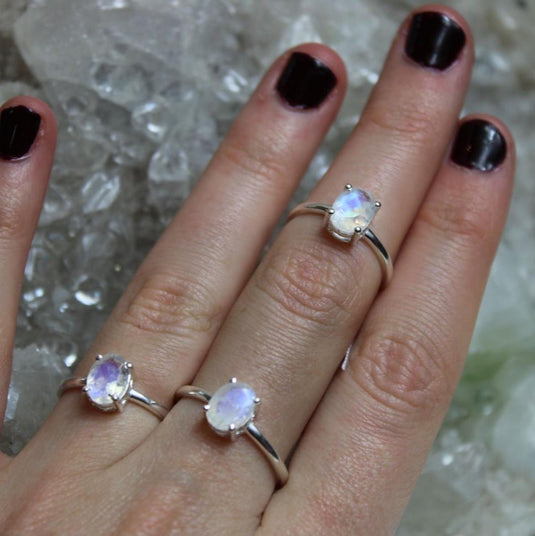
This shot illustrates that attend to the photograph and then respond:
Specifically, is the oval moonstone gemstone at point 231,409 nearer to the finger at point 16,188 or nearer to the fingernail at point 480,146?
the finger at point 16,188

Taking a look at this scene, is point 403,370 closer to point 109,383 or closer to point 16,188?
point 109,383

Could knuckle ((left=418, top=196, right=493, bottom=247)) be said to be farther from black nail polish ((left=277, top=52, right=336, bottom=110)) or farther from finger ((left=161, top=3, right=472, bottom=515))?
black nail polish ((left=277, top=52, right=336, bottom=110))

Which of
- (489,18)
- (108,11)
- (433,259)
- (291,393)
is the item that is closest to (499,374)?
(433,259)

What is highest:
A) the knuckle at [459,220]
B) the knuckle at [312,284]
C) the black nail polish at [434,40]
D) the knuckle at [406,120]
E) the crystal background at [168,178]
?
the black nail polish at [434,40]

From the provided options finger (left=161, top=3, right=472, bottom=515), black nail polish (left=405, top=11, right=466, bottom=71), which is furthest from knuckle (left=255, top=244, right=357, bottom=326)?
black nail polish (left=405, top=11, right=466, bottom=71)

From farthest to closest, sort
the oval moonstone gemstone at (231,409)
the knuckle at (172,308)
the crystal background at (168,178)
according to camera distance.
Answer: the crystal background at (168,178), the knuckle at (172,308), the oval moonstone gemstone at (231,409)

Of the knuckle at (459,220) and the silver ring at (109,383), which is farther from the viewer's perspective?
the knuckle at (459,220)

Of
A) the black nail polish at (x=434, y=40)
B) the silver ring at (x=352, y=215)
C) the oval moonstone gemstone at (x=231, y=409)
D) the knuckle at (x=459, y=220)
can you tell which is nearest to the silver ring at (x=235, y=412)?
the oval moonstone gemstone at (x=231, y=409)
